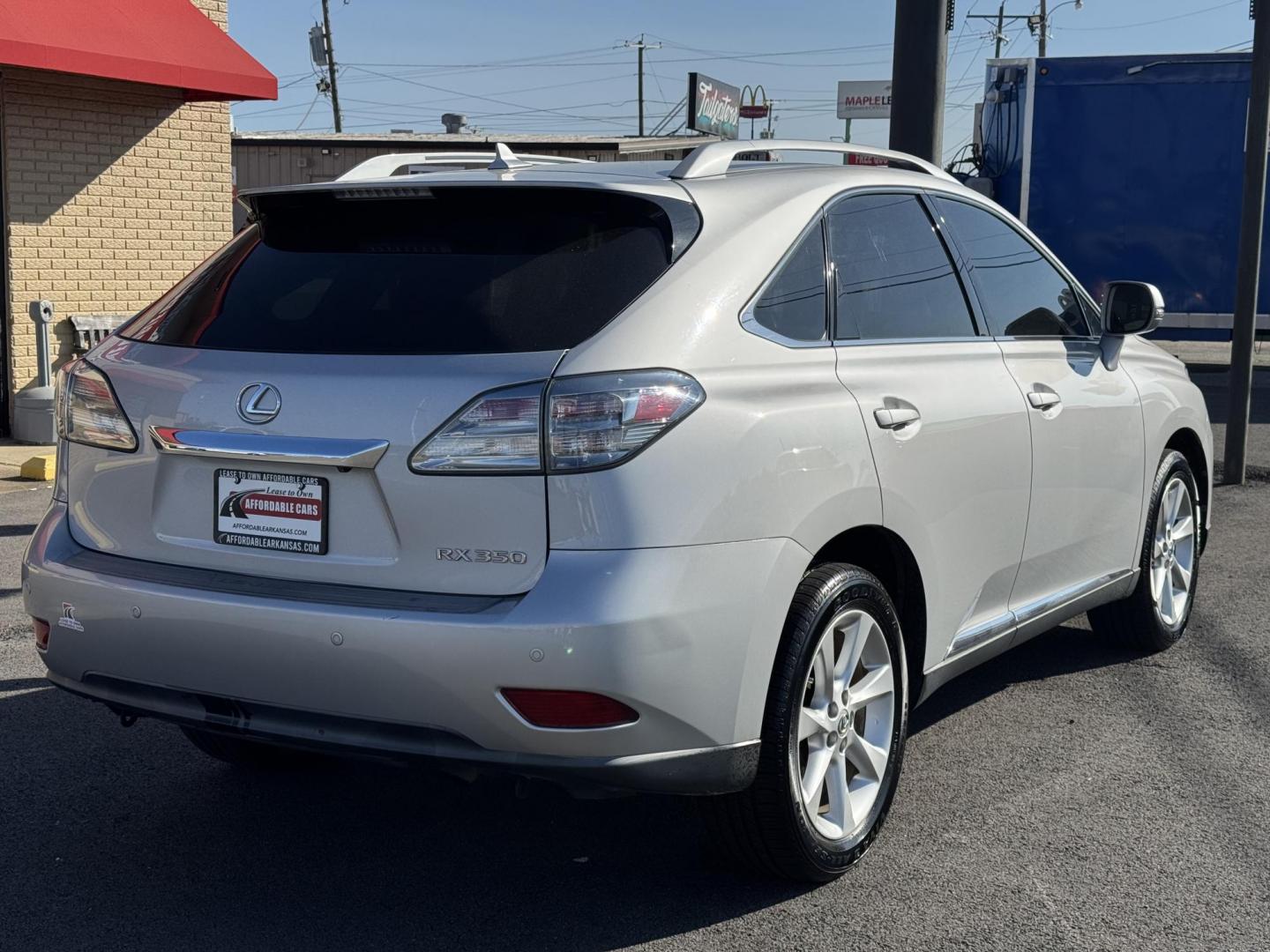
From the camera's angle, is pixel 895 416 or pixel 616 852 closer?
pixel 895 416

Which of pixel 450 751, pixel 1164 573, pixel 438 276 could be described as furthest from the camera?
pixel 1164 573

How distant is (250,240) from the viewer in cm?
388

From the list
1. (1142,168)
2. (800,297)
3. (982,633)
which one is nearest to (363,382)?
(800,297)

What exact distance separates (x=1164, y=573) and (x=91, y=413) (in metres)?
4.11

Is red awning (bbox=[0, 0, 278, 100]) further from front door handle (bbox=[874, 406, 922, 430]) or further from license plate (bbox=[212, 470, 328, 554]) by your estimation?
front door handle (bbox=[874, 406, 922, 430])

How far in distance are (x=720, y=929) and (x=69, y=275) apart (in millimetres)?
10438

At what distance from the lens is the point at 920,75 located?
7973 millimetres

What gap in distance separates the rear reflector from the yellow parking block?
771cm

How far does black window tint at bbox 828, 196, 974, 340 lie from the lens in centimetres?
398

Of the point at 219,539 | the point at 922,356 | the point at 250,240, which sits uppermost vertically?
the point at 250,240

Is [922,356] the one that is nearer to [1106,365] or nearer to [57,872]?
[1106,365]

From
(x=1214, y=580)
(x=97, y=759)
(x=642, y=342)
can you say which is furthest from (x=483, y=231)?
(x=1214, y=580)

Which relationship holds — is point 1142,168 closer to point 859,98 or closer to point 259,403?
point 259,403

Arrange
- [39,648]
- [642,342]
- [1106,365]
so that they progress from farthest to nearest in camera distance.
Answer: [1106,365], [39,648], [642,342]
